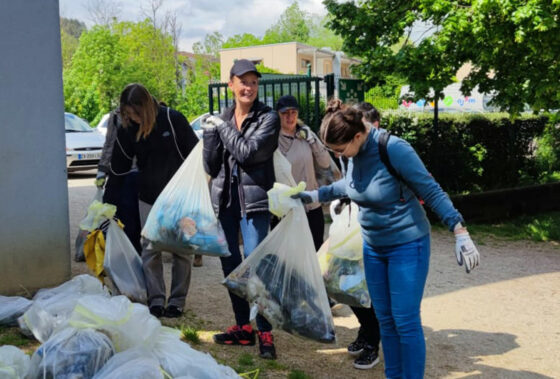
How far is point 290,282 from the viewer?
12.0 feet

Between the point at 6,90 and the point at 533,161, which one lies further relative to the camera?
the point at 533,161

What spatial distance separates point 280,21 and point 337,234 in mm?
81448

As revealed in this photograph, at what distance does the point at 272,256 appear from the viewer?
3693 mm

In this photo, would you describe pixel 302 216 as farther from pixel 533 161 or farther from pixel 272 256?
pixel 533 161

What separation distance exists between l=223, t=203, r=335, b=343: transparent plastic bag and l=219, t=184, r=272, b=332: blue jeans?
0.59 feet

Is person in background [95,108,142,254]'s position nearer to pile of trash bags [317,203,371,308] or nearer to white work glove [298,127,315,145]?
white work glove [298,127,315,145]

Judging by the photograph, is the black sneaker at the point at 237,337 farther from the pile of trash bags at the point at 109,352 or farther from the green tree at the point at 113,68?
the green tree at the point at 113,68

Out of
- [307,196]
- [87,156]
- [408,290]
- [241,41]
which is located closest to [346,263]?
[307,196]

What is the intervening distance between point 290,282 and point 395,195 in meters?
0.94

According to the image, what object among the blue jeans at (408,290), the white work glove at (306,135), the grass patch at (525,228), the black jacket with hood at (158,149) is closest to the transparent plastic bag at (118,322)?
the blue jeans at (408,290)

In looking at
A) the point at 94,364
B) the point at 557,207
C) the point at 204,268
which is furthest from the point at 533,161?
the point at 94,364

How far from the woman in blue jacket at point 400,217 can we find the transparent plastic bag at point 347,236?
65 cm

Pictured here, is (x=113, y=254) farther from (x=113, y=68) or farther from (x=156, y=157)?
(x=113, y=68)

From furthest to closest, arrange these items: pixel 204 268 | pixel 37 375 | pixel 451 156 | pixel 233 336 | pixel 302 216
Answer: pixel 451 156 → pixel 204 268 → pixel 233 336 → pixel 302 216 → pixel 37 375
